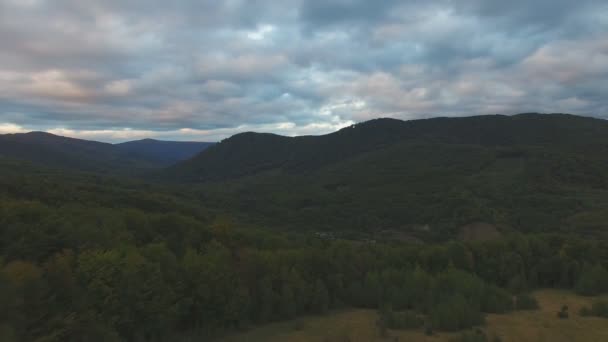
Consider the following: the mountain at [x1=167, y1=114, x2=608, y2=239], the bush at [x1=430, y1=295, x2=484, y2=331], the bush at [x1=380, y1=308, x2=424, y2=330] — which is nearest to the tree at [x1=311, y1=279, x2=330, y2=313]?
the bush at [x1=380, y1=308, x2=424, y2=330]

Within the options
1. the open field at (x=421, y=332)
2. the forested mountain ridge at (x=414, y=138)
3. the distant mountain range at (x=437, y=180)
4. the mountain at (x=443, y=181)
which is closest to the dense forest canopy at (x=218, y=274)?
the open field at (x=421, y=332)

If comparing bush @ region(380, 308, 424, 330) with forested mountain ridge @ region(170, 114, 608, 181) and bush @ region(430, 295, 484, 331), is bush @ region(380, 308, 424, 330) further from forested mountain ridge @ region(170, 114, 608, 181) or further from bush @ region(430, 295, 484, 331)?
forested mountain ridge @ region(170, 114, 608, 181)

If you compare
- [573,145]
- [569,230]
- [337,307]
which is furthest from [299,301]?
→ [573,145]

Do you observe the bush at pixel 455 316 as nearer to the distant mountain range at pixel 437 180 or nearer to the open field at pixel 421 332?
the open field at pixel 421 332

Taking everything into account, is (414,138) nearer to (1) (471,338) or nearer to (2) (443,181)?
(2) (443,181)

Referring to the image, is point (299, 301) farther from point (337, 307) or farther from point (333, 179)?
point (333, 179)

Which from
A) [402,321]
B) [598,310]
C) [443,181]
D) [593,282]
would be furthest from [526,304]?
[443,181]
